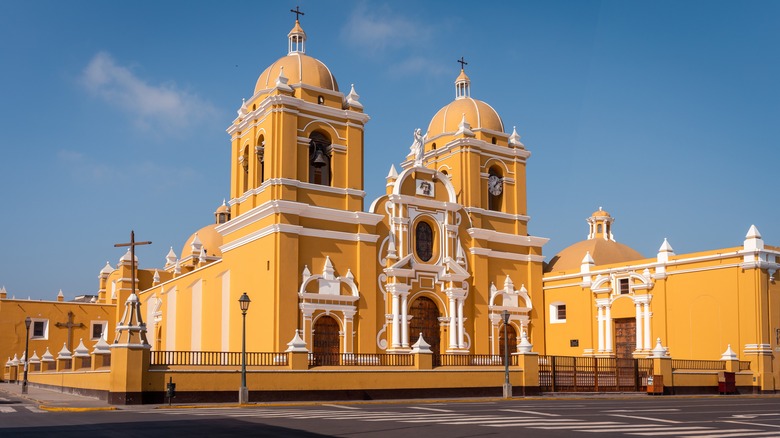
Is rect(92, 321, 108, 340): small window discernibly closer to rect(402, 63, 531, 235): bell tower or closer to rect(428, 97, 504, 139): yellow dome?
rect(402, 63, 531, 235): bell tower

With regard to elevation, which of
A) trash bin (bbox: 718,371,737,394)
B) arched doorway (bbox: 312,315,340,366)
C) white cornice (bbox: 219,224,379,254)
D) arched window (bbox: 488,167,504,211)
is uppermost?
arched window (bbox: 488,167,504,211)

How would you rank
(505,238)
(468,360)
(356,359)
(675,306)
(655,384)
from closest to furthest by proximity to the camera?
(356,359), (468,360), (655,384), (675,306), (505,238)

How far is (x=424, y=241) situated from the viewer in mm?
37281

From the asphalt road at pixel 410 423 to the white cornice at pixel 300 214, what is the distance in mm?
12025

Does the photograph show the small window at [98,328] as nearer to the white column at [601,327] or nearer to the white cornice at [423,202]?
the white cornice at [423,202]

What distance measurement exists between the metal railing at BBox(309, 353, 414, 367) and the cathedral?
193mm

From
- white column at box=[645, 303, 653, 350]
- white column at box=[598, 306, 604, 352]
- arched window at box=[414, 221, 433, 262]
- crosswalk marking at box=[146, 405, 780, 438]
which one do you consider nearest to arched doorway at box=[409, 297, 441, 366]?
arched window at box=[414, 221, 433, 262]

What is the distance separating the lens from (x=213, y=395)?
975 inches

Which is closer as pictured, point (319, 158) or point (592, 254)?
point (319, 158)

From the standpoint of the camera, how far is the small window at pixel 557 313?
4125 cm

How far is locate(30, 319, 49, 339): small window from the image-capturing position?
172 ft

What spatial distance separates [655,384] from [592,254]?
12679 millimetres

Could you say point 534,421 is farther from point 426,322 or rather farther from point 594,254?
point 594,254

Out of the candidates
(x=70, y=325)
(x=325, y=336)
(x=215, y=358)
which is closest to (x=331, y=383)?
(x=215, y=358)
